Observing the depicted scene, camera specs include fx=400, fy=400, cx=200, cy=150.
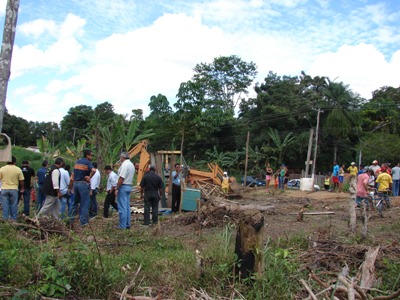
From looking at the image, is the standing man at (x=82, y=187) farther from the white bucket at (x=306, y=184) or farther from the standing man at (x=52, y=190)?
the white bucket at (x=306, y=184)

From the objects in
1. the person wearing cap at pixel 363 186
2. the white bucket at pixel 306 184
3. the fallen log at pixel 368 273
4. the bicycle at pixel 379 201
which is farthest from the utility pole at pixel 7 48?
the white bucket at pixel 306 184

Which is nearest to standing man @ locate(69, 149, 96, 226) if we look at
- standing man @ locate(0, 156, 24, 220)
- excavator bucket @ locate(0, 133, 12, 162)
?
standing man @ locate(0, 156, 24, 220)

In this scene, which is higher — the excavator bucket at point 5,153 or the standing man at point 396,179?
the excavator bucket at point 5,153

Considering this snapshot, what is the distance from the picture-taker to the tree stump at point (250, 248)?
179 inches

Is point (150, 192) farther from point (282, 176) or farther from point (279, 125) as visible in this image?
point (279, 125)

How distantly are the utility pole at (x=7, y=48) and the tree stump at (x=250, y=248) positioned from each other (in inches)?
124

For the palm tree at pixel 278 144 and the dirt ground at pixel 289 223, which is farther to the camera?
the palm tree at pixel 278 144

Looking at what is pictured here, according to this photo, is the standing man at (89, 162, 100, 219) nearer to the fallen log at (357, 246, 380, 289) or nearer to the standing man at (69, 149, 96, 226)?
the standing man at (69, 149, 96, 226)

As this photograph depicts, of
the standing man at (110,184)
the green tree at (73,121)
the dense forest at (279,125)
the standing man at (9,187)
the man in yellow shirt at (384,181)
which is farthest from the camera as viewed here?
the green tree at (73,121)

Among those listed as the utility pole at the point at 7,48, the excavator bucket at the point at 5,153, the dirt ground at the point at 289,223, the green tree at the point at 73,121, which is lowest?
the dirt ground at the point at 289,223

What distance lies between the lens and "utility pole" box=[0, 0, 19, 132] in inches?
187

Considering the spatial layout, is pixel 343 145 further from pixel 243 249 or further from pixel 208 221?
pixel 243 249

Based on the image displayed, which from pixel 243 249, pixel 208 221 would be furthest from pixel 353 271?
pixel 208 221

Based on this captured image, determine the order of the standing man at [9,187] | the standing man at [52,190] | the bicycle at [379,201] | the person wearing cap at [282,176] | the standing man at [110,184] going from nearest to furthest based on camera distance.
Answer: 1. the standing man at [52,190]
2. the standing man at [9,187]
3. the standing man at [110,184]
4. the bicycle at [379,201]
5. the person wearing cap at [282,176]
